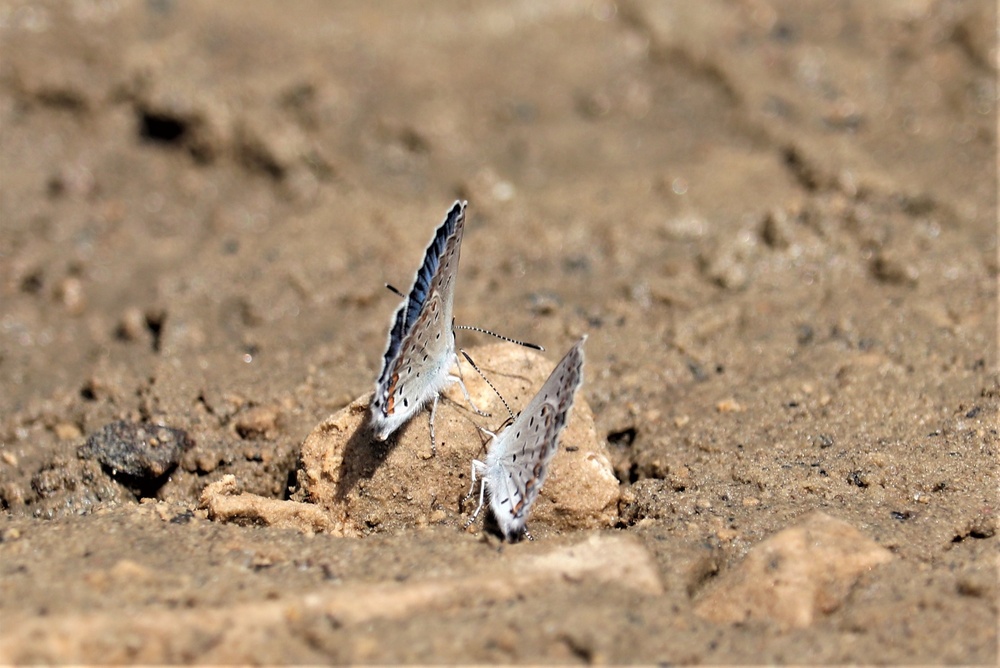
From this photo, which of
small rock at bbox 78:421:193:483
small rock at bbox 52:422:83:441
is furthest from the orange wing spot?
small rock at bbox 52:422:83:441

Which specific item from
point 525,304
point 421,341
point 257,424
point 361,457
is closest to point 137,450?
point 257,424

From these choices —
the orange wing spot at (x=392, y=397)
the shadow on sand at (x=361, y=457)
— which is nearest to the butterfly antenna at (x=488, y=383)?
the shadow on sand at (x=361, y=457)

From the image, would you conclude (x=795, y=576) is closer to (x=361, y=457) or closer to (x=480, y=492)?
(x=480, y=492)

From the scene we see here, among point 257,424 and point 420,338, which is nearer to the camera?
point 420,338

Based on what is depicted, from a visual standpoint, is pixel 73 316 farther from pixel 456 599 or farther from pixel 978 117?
pixel 978 117

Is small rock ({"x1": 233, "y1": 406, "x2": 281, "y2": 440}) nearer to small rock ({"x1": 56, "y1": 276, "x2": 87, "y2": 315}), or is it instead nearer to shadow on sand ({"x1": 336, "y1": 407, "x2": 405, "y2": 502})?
shadow on sand ({"x1": 336, "y1": 407, "x2": 405, "y2": 502})
